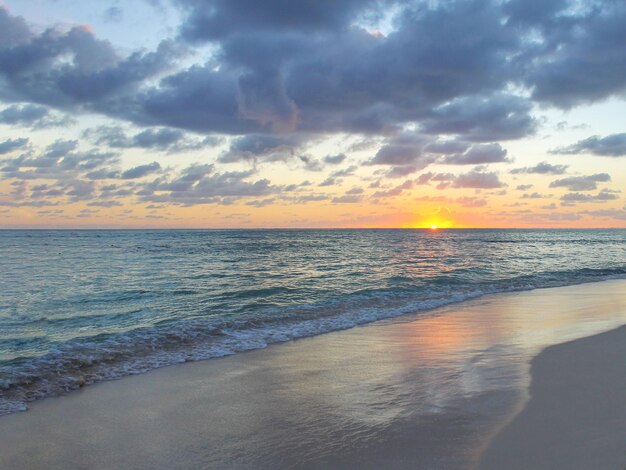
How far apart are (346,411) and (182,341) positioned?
20.5 ft

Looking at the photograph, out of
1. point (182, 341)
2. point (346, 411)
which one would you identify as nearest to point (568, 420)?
point (346, 411)

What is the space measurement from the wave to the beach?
0.64 m

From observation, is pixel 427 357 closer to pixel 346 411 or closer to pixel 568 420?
pixel 346 411

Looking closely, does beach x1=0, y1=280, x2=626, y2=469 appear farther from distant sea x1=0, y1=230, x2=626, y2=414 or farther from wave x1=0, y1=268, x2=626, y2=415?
distant sea x1=0, y1=230, x2=626, y2=414

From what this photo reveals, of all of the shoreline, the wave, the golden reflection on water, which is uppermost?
the shoreline

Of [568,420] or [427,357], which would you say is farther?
[427,357]

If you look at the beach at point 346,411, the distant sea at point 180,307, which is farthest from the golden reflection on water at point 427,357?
the distant sea at point 180,307

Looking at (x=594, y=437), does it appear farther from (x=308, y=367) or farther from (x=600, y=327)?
(x=600, y=327)

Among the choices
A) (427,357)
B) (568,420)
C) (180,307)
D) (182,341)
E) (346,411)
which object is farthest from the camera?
(180,307)

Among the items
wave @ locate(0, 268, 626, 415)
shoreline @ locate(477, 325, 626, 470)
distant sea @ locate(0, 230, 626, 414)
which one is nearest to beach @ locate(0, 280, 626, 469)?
shoreline @ locate(477, 325, 626, 470)

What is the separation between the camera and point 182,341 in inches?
451

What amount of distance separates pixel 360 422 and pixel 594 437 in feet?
8.66

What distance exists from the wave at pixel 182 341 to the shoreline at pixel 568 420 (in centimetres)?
631

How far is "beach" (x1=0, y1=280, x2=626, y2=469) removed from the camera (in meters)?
5.13
